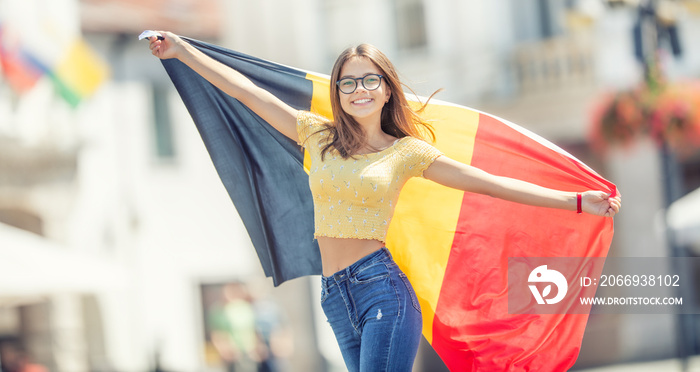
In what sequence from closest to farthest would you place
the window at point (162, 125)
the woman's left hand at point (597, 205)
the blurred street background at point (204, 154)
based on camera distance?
the woman's left hand at point (597, 205) < the blurred street background at point (204, 154) < the window at point (162, 125)

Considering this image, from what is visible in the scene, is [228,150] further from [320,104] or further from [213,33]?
[213,33]

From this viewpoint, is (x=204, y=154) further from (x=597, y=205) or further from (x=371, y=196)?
(x=597, y=205)

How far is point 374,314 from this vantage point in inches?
142

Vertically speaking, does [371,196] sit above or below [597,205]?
above

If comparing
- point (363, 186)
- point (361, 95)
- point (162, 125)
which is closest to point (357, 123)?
point (361, 95)

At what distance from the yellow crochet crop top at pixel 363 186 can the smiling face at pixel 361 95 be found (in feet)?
0.59

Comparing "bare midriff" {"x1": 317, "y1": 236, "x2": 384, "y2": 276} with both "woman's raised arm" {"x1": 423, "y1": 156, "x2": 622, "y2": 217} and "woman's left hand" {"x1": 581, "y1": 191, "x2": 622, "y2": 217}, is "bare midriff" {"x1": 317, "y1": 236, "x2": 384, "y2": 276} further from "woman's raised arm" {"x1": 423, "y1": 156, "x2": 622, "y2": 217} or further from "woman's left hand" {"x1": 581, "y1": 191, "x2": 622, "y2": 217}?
"woman's left hand" {"x1": 581, "y1": 191, "x2": 622, "y2": 217}

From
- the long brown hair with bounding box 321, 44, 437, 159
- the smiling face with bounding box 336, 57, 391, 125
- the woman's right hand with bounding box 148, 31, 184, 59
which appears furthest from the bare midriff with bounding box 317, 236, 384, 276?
the woman's right hand with bounding box 148, 31, 184, 59

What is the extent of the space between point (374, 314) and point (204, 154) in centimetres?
1678

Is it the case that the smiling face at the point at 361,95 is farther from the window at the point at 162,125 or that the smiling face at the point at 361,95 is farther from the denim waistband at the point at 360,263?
the window at the point at 162,125

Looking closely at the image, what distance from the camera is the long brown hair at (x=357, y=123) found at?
386 cm

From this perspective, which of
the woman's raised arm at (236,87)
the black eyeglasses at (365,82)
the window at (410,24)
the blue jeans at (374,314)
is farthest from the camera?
the window at (410,24)

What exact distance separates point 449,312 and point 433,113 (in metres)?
0.97

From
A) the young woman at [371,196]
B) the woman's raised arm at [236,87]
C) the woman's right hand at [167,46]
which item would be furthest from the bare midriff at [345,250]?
the woman's right hand at [167,46]
